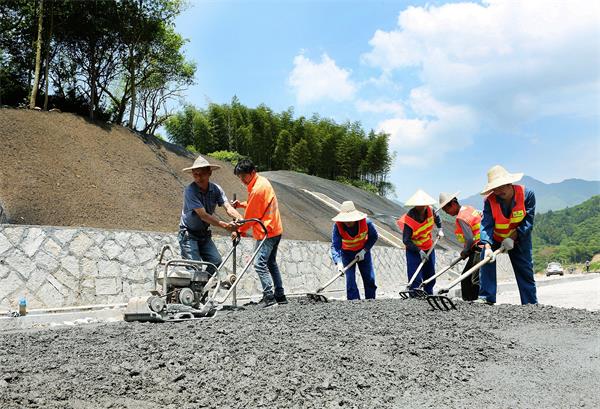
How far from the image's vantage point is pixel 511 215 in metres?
5.69

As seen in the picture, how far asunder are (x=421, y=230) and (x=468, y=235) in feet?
2.13

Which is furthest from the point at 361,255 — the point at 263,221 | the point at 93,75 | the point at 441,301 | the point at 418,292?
the point at 93,75

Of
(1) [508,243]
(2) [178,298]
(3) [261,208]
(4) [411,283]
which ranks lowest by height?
(4) [411,283]

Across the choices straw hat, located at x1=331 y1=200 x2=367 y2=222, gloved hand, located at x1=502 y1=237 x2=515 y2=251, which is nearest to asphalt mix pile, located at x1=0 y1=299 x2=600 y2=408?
gloved hand, located at x1=502 y1=237 x2=515 y2=251

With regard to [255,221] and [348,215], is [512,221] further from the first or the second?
[255,221]

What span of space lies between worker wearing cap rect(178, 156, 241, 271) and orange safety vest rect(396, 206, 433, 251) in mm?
2530

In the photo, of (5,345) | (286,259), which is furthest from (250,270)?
(5,345)

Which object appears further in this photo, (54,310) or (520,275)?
(54,310)

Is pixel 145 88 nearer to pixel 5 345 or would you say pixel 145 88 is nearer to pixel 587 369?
pixel 5 345

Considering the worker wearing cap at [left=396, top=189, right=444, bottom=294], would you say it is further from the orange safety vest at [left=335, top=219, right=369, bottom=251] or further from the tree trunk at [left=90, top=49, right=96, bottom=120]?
the tree trunk at [left=90, top=49, right=96, bottom=120]

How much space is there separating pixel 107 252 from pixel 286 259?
4.45m

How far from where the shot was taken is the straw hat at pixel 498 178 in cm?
555

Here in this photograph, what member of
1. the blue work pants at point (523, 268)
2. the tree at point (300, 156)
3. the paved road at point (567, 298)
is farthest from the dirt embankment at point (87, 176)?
the tree at point (300, 156)

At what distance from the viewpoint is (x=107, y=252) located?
8859 millimetres
